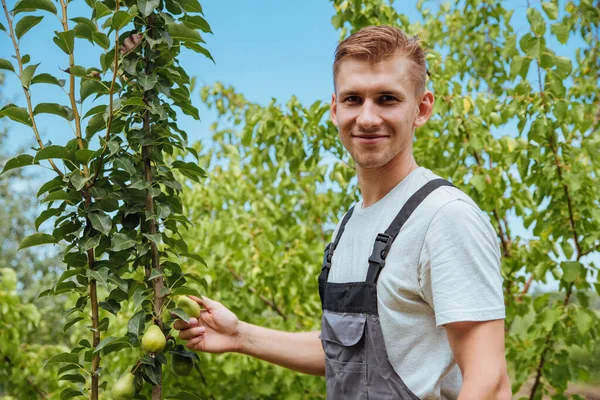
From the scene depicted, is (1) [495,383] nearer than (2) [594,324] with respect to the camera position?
Yes

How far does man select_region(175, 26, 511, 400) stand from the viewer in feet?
3.92

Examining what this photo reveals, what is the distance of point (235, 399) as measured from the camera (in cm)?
334

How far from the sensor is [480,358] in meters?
1.17

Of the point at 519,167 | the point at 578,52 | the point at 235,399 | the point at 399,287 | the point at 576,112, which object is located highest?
the point at 578,52

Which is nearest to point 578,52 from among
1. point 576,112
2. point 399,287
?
point 576,112

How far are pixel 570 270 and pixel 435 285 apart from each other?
5.73 ft

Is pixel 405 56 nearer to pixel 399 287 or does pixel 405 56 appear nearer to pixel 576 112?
pixel 399 287

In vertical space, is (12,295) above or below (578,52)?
below

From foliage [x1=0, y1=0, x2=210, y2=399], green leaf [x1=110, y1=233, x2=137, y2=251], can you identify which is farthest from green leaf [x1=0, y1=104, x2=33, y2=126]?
green leaf [x1=110, y1=233, x2=137, y2=251]

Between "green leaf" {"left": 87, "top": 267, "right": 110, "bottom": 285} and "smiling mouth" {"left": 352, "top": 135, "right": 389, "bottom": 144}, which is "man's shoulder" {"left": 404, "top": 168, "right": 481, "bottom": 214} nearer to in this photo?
"smiling mouth" {"left": 352, "top": 135, "right": 389, "bottom": 144}

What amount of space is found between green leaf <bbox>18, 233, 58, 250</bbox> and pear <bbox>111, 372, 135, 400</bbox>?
351 mm

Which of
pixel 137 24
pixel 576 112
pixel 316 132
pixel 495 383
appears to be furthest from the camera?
pixel 316 132

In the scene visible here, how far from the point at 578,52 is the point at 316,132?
8.23 ft

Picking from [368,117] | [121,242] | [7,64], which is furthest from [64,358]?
[368,117]
